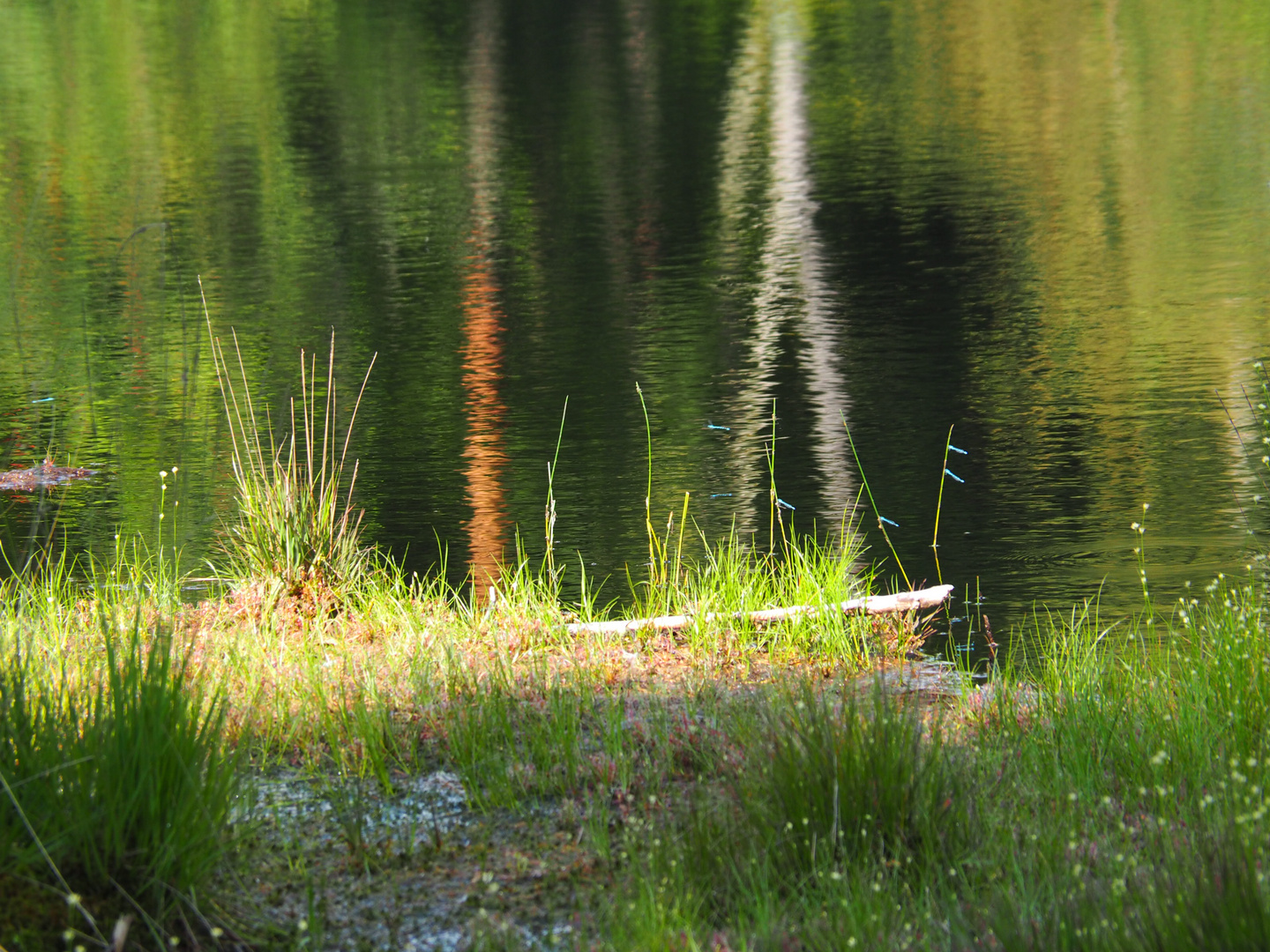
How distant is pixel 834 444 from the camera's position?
10250 millimetres

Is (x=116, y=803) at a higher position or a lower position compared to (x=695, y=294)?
higher

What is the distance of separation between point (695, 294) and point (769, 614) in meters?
9.69

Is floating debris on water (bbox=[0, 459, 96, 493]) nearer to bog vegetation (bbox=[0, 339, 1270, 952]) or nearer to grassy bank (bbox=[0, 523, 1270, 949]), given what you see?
bog vegetation (bbox=[0, 339, 1270, 952])

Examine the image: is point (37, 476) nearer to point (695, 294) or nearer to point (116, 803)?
point (116, 803)

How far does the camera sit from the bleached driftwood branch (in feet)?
21.3

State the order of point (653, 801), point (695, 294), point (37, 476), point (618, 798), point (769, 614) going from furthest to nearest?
point (695, 294) → point (37, 476) → point (769, 614) → point (618, 798) → point (653, 801)

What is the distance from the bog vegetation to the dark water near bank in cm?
85

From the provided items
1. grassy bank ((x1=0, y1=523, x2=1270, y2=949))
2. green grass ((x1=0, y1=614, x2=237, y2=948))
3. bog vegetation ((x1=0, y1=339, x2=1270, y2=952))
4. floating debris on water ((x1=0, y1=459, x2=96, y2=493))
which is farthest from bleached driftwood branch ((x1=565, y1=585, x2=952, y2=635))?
floating debris on water ((x1=0, y1=459, x2=96, y2=493))

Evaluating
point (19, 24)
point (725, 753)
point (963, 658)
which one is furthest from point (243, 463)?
point (19, 24)

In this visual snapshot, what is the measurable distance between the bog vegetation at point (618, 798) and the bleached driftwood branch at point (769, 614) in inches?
9.7

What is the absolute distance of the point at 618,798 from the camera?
4.69m

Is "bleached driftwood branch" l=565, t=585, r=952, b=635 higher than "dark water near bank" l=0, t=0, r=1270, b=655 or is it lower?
higher

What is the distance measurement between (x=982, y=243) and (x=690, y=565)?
10.8m

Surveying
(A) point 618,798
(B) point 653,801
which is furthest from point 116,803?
(A) point 618,798
